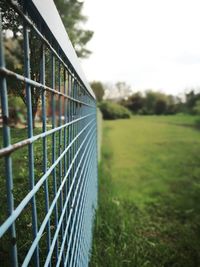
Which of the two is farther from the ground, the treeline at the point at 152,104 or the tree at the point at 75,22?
the tree at the point at 75,22

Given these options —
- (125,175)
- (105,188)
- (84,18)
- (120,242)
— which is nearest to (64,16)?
(84,18)

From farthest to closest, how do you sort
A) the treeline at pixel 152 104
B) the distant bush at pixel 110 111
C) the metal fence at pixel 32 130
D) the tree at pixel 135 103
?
the tree at pixel 135 103
the treeline at pixel 152 104
the distant bush at pixel 110 111
the metal fence at pixel 32 130

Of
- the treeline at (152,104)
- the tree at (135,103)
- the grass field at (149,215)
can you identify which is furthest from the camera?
the tree at (135,103)

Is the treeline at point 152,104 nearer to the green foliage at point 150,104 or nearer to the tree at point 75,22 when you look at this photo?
the green foliage at point 150,104

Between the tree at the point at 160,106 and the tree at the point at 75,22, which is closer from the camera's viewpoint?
the tree at the point at 75,22

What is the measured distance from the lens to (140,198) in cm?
641

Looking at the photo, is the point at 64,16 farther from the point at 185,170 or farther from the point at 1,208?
the point at 1,208

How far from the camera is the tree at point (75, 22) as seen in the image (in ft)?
38.8

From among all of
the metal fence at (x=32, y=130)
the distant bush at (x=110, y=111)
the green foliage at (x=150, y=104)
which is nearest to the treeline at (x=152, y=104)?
the green foliage at (x=150, y=104)

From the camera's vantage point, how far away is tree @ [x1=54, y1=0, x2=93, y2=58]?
11.8 meters

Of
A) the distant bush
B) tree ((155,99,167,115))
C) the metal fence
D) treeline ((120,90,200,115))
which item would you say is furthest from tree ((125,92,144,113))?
the metal fence

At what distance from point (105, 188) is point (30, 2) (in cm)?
564

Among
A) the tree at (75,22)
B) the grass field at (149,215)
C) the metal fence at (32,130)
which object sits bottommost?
the grass field at (149,215)

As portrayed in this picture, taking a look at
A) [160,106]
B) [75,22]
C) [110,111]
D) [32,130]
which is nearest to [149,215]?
[32,130]
